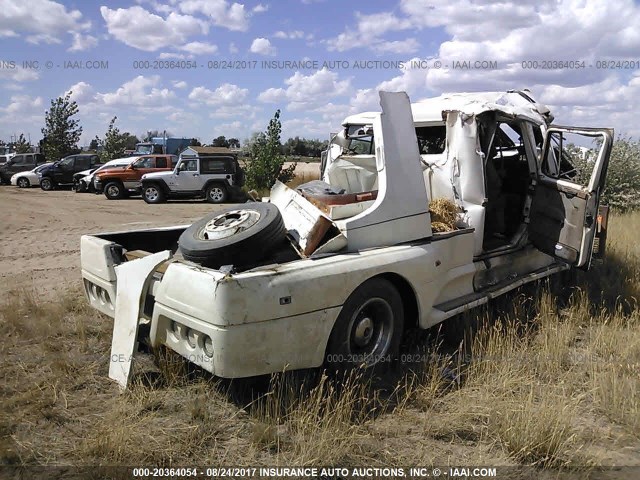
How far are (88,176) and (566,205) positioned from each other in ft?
78.8

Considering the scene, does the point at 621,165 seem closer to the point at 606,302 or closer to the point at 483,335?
the point at 606,302

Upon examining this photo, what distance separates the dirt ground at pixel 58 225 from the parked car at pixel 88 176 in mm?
1084

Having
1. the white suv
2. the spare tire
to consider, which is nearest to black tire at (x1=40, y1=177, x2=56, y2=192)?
the white suv

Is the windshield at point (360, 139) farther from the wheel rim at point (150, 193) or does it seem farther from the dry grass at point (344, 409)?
the wheel rim at point (150, 193)

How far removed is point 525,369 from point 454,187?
180 cm

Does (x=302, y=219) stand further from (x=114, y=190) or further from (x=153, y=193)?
(x=114, y=190)

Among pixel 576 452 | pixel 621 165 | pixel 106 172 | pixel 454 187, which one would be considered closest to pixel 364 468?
pixel 576 452

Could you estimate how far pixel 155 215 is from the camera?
16.6m

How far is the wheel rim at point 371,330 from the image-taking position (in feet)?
12.9

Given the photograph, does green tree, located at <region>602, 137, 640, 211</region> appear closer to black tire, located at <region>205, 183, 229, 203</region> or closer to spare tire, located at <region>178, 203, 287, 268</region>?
spare tire, located at <region>178, 203, 287, 268</region>

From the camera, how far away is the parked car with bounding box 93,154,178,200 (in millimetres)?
22297

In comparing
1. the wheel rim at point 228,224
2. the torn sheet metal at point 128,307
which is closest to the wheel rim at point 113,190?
the wheel rim at point 228,224

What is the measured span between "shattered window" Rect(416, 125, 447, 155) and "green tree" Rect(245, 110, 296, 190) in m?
15.3

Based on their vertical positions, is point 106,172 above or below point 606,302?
above
